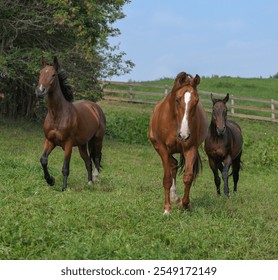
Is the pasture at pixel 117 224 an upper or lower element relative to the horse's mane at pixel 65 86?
lower

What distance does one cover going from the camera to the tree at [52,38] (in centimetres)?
1947

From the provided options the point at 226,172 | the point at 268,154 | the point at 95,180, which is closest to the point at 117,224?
the point at 95,180

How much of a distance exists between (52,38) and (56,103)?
40.6ft

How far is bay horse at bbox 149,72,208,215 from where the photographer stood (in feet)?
22.8

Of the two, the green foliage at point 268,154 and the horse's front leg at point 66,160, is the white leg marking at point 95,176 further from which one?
the green foliage at point 268,154

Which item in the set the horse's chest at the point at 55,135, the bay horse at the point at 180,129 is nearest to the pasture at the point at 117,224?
the bay horse at the point at 180,129

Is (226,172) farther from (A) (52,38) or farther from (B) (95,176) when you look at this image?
(A) (52,38)

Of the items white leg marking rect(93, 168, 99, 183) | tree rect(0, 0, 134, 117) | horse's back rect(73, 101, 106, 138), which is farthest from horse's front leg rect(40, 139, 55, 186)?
tree rect(0, 0, 134, 117)

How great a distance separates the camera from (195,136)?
763 centimetres

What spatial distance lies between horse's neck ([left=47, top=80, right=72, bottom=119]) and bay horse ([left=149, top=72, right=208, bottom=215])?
9.12ft

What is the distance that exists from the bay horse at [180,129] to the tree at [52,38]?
40.0ft

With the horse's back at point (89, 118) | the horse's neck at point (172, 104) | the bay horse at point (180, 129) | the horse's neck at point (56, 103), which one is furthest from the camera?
the horse's back at point (89, 118)

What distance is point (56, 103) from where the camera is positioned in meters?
10.4

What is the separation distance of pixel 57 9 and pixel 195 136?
45.8 ft
